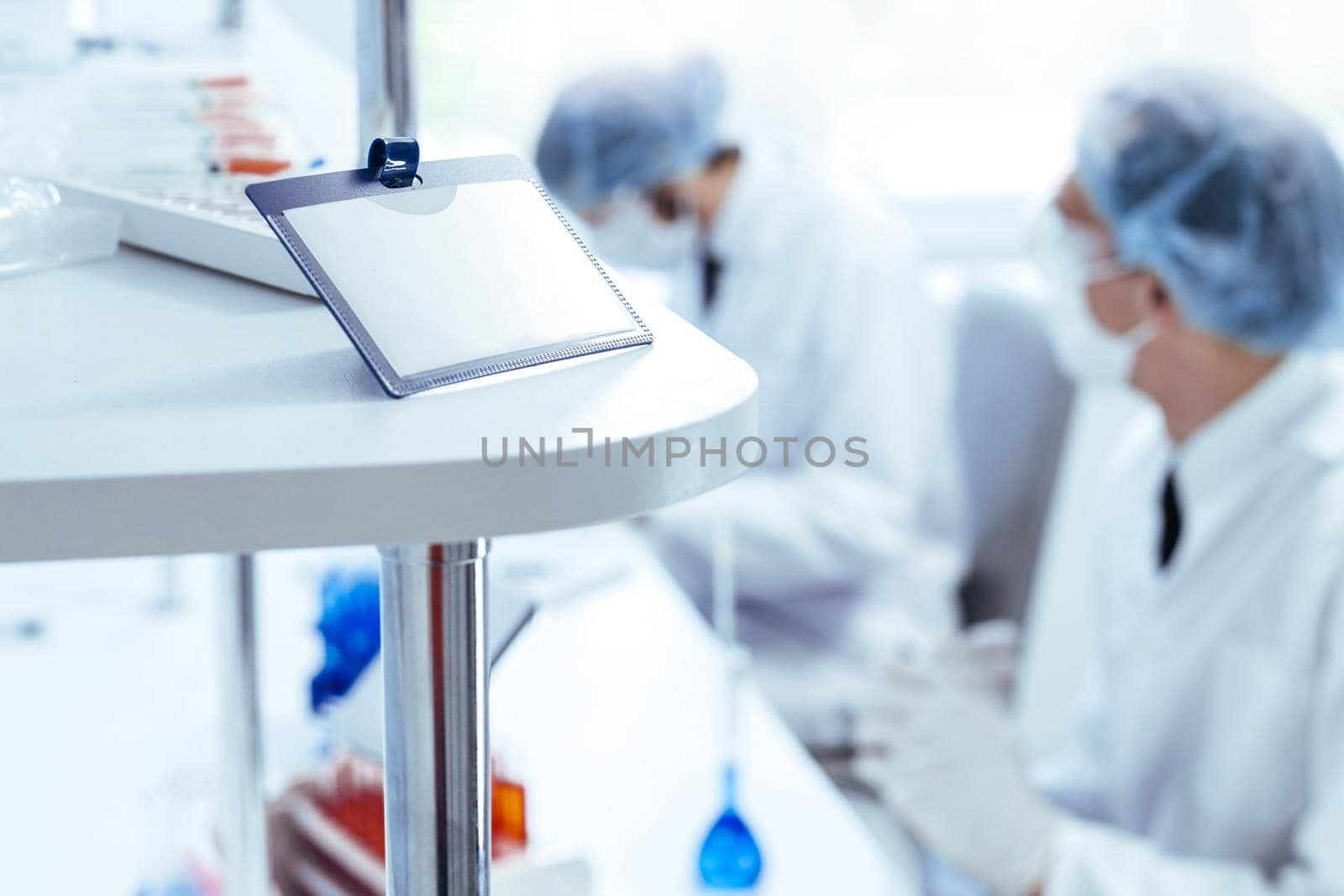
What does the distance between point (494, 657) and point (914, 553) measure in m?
1.45

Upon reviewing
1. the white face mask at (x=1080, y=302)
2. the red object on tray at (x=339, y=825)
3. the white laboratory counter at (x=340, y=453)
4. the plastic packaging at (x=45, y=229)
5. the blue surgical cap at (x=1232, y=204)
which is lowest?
the red object on tray at (x=339, y=825)

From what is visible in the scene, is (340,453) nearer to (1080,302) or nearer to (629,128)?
(1080,302)

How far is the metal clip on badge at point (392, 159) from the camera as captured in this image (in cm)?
36

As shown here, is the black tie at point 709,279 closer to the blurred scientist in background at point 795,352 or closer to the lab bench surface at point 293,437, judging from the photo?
the blurred scientist in background at point 795,352

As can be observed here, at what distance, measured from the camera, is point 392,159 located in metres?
0.36

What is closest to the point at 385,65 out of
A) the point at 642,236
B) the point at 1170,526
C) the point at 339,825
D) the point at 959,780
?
the point at 339,825

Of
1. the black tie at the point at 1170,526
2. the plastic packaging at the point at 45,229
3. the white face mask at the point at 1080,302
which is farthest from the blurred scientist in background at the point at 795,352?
the plastic packaging at the point at 45,229

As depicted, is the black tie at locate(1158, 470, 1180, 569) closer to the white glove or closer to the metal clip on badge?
the white glove

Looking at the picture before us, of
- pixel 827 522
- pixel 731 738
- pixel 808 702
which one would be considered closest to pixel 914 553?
pixel 827 522

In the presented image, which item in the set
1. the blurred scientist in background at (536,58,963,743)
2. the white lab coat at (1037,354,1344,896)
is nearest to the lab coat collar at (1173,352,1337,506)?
the white lab coat at (1037,354,1344,896)

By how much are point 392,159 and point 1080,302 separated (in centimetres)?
120

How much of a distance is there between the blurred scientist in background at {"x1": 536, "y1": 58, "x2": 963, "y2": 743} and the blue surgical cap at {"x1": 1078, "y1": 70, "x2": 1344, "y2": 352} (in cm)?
58

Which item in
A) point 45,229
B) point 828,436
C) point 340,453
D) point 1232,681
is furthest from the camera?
point 828,436

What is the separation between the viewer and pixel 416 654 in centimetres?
37
